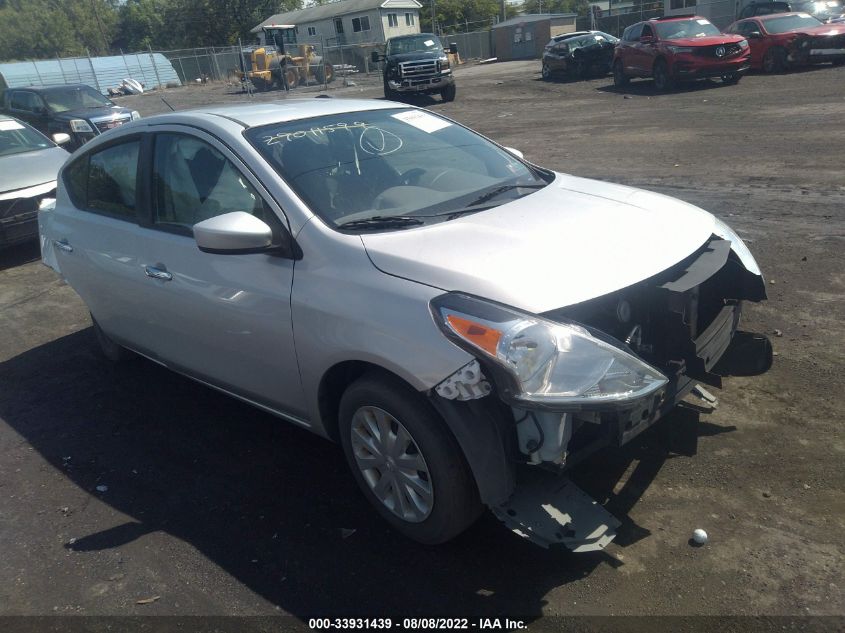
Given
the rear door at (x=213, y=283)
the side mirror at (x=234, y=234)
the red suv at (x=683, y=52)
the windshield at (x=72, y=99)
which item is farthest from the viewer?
the red suv at (x=683, y=52)

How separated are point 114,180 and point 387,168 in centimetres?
192

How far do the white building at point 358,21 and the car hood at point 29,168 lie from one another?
46699 millimetres

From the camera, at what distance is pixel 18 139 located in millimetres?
10219

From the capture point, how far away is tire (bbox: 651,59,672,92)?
1931cm

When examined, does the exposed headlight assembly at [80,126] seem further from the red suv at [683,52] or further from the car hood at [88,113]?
the red suv at [683,52]

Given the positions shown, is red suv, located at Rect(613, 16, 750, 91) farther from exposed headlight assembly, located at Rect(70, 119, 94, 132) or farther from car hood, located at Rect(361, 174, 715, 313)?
car hood, located at Rect(361, 174, 715, 313)

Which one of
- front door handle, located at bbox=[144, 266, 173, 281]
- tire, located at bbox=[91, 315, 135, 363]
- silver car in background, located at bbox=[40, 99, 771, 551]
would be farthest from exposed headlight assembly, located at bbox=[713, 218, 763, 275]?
tire, located at bbox=[91, 315, 135, 363]

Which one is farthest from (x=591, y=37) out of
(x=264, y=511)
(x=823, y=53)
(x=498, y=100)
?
(x=264, y=511)

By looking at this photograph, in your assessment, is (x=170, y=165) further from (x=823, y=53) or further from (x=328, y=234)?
(x=823, y=53)

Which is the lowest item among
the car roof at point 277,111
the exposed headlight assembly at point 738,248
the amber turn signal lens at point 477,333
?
the exposed headlight assembly at point 738,248

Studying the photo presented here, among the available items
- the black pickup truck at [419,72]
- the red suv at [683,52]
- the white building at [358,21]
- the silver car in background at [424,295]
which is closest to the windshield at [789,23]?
the red suv at [683,52]

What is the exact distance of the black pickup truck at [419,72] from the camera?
22531 millimetres

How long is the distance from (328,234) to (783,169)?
7.75 meters

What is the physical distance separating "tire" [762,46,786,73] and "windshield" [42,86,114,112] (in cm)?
1690
